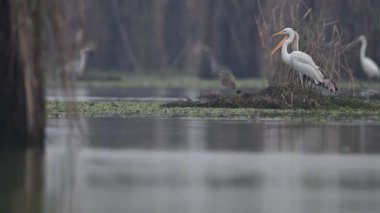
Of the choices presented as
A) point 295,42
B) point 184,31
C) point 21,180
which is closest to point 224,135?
point 21,180

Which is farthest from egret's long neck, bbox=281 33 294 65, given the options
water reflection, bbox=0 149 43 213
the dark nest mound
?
water reflection, bbox=0 149 43 213

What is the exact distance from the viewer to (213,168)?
13.8 metres

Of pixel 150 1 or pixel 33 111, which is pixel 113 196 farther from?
pixel 150 1

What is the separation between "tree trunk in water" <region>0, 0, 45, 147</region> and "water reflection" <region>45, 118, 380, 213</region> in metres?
0.42

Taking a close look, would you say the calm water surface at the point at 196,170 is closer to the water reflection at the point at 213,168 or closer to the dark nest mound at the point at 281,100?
the water reflection at the point at 213,168

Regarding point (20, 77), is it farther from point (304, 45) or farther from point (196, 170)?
point (304, 45)

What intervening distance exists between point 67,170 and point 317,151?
3793mm

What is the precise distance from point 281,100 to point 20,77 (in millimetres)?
9747

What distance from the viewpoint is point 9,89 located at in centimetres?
1495

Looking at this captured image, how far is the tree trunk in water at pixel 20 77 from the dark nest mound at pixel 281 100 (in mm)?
9318

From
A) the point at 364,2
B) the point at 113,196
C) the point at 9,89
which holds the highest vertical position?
the point at 364,2

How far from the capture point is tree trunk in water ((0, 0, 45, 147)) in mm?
14161

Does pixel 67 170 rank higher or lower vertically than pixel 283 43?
lower

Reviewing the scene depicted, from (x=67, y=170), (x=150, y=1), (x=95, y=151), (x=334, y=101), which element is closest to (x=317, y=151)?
(x=95, y=151)
